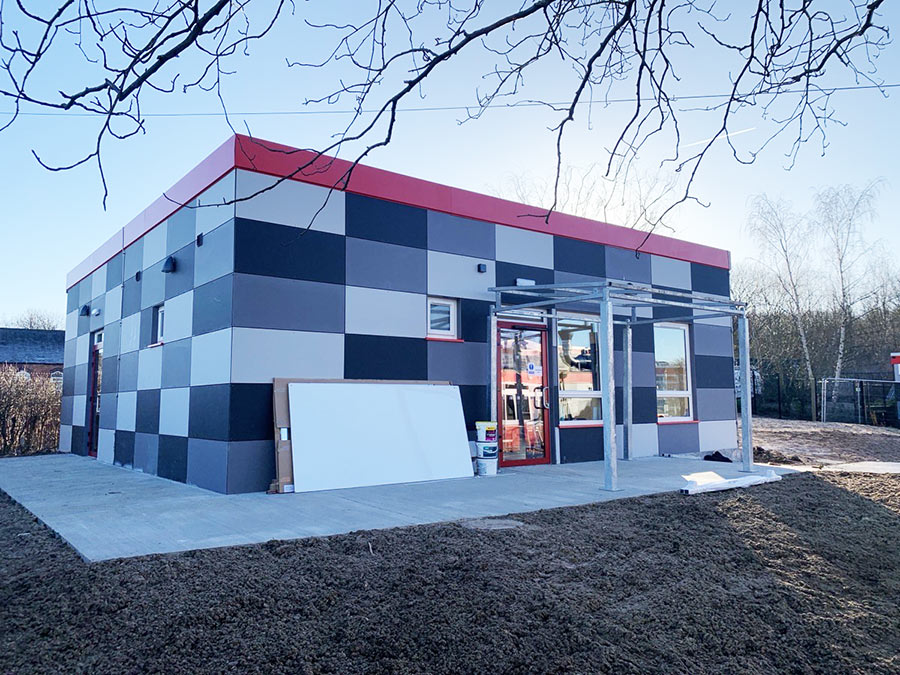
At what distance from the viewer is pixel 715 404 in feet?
36.1

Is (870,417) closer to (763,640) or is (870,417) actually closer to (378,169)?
(378,169)

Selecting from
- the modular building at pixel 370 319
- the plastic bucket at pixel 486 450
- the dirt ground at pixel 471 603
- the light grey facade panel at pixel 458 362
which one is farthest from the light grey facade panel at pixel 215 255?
the plastic bucket at pixel 486 450

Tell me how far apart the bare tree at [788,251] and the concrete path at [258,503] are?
15.9 metres

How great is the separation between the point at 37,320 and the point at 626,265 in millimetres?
42091

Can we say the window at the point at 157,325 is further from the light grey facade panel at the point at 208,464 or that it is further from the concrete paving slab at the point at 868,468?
the concrete paving slab at the point at 868,468

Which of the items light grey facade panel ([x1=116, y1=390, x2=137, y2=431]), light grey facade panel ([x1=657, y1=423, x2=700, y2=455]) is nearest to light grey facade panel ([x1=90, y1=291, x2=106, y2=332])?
light grey facade panel ([x1=116, y1=390, x2=137, y2=431])

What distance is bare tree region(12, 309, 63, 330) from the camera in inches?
1580

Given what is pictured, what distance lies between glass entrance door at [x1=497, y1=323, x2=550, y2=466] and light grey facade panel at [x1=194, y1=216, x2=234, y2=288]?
3563 millimetres

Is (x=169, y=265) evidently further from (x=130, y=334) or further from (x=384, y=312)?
(x=384, y=312)

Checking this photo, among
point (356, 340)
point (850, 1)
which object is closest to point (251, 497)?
point (356, 340)

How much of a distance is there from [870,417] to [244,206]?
18.7 m

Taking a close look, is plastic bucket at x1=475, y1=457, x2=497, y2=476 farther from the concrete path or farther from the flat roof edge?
the flat roof edge

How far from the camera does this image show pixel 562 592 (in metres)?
3.10

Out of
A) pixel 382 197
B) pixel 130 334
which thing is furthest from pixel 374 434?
pixel 130 334
